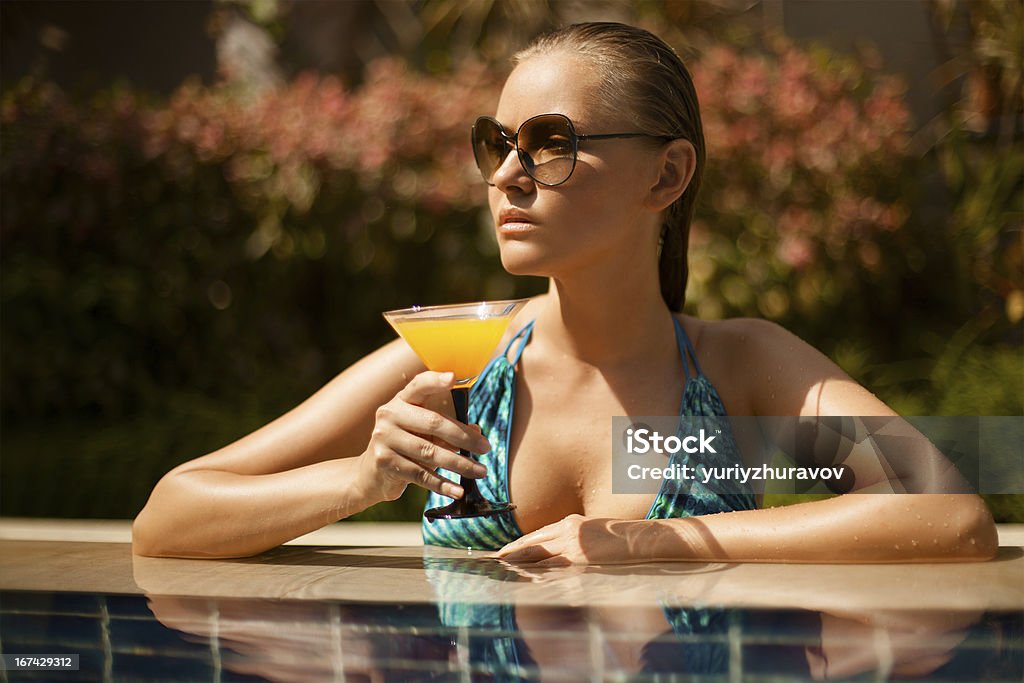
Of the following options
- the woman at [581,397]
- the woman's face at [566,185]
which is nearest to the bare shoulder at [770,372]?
the woman at [581,397]

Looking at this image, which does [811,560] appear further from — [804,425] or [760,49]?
[760,49]

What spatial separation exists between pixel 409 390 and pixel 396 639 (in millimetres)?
498

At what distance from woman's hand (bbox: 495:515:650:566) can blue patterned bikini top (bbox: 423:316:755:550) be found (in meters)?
0.23

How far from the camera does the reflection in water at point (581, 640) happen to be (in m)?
1.25

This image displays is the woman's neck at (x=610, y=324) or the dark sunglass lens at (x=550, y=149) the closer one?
the dark sunglass lens at (x=550, y=149)

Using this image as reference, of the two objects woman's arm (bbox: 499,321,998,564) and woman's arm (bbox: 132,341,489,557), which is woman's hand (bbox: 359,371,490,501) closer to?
woman's arm (bbox: 132,341,489,557)

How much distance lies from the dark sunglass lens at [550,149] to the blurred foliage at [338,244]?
310cm

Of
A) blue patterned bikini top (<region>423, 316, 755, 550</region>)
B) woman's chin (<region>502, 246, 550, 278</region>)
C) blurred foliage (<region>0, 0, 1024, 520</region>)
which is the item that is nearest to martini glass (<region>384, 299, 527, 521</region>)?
woman's chin (<region>502, 246, 550, 278</region>)

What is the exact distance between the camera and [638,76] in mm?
2141

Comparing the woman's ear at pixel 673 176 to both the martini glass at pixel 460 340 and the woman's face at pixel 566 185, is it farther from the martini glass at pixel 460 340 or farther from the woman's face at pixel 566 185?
the martini glass at pixel 460 340

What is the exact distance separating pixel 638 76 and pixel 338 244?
3455 mm

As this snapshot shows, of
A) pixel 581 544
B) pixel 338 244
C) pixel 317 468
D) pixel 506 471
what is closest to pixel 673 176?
pixel 506 471

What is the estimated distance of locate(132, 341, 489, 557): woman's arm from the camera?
177cm

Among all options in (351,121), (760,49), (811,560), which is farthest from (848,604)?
(760,49)
